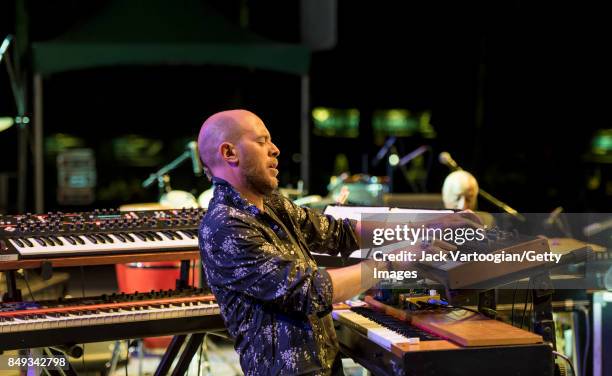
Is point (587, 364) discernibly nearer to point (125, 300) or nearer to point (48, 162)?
point (125, 300)

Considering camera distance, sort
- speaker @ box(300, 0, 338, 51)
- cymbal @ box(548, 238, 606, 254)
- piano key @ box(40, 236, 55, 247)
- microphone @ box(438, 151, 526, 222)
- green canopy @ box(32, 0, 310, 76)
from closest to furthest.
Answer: cymbal @ box(548, 238, 606, 254)
piano key @ box(40, 236, 55, 247)
microphone @ box(438, 151, 526, 222)
green canopy @ box(32, 0, 310, 76)
speaker @ box(300, 0, 338, 51)

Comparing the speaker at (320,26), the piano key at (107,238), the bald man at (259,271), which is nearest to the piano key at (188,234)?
the piano key at (107,238)

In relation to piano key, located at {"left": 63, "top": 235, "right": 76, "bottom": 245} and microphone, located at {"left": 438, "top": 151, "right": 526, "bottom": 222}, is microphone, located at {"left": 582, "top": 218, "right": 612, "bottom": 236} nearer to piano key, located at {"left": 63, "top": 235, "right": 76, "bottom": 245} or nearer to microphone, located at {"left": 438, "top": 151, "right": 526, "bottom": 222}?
microphone, located at {"left": 438, "top": 151, "right": 526, "bottom": 222}

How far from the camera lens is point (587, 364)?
498 cm

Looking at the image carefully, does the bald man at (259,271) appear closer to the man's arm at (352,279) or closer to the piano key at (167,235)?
the man's arm at (352,279)

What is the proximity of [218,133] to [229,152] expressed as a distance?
0.27 feet

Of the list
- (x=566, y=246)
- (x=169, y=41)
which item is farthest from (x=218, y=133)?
(x=169, y=41)

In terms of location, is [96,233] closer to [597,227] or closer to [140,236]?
[140,236]

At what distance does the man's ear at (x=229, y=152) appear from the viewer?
9.63 feet

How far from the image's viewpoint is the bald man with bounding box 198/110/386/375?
2758 mm

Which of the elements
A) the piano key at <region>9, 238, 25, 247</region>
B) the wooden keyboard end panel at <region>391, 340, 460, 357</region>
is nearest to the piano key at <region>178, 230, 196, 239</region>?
the piano key at <region>9, 238, 25, 247</region>

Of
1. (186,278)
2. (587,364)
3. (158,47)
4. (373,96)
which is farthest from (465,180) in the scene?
(373,96)

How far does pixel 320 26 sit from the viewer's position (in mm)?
8961

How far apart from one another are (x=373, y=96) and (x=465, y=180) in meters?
9.52
